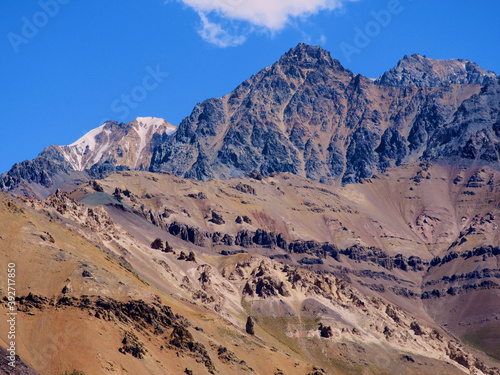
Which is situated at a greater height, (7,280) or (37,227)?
(37,227)

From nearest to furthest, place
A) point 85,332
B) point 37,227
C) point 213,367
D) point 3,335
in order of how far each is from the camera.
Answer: point 3,335 < point 85,332 < point 213,367 < point 37,227

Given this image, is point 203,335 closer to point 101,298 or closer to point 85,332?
point 101,298

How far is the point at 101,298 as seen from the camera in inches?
5787

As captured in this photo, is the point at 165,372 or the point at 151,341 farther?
the point at 151,341

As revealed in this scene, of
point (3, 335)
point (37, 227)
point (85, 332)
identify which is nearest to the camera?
point (3, 335)

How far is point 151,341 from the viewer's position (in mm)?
150125

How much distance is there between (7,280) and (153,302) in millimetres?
33465

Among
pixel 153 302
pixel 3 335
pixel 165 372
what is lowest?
pixel 3 335

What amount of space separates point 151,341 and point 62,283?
68.8ft

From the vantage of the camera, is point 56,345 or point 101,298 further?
point 101,298

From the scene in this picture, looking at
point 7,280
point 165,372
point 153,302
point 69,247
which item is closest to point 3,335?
point 7,280

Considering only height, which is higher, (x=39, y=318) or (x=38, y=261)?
(x=38, y=261)

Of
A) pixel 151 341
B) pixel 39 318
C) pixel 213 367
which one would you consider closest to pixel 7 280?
pixel 39 318

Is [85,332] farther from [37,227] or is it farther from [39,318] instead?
[37,227]
